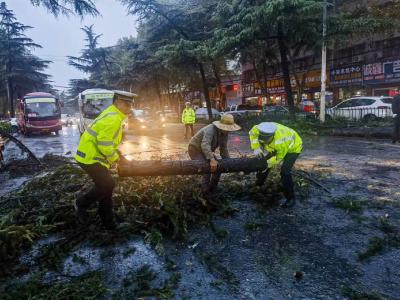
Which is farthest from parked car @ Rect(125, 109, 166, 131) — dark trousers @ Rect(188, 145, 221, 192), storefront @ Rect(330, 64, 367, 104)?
dark trousers @ Rect(188, 145, 221, 192)

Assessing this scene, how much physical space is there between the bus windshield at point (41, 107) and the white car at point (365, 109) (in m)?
18.2

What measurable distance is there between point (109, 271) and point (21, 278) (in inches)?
36.8

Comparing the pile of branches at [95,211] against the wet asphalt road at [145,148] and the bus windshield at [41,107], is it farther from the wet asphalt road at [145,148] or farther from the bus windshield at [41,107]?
the bus windshield at [41,107]

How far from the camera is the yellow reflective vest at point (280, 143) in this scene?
5.14m

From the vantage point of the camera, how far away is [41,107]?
924 inches

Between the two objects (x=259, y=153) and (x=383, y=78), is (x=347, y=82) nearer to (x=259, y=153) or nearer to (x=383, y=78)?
(x=383, y=78)

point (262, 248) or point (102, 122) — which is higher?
point (102, 122)

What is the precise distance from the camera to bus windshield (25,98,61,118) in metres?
23.1

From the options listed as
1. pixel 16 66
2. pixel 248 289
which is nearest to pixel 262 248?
pixel 248 289

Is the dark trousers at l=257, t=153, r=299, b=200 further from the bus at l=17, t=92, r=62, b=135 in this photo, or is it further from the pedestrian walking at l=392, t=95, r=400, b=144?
the bus at l=17, t=92, r=62, b=135

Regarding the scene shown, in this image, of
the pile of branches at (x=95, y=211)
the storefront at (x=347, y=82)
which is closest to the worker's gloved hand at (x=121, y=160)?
the pile of branches at (x=95, y=211)

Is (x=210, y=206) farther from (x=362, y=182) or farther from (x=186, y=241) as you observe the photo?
(x=362, y=182)

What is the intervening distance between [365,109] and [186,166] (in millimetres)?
16410

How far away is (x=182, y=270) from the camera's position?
12.6 feet
